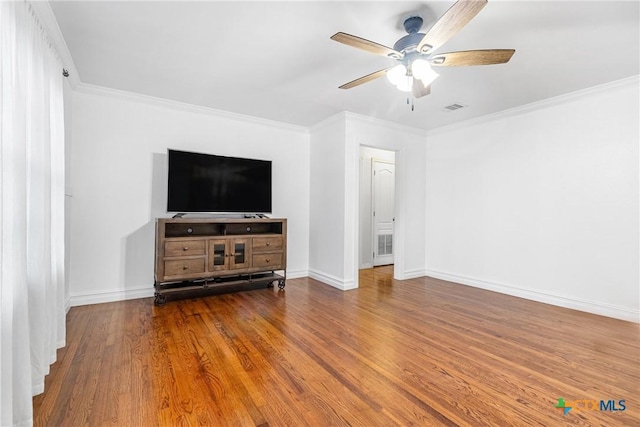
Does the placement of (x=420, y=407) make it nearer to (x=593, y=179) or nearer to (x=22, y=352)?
(x=22, y=352)

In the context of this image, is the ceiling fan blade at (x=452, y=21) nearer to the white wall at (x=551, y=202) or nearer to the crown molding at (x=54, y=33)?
the crown molding at (x=54, y=33)

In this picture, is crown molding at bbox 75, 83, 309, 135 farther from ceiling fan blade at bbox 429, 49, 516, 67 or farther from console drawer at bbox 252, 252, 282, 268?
ceiling fan blade at bbox 429, 49, 516, 67

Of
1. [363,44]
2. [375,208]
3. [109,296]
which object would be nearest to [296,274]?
[375,208]

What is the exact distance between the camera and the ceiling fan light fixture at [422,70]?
2.16 metres

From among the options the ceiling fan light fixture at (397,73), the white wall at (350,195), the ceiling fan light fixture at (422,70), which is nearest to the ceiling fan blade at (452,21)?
the ceiling fan light fixture at (422,70)

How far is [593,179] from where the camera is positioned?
133 inches

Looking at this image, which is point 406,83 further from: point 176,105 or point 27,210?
point 176,105

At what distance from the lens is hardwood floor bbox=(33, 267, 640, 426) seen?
1646mm

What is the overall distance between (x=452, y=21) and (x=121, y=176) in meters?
3.73

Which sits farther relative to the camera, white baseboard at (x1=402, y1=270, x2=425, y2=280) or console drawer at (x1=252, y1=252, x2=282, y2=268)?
white baseboard at (x1=402, y1=270, x2=425, y2=280)

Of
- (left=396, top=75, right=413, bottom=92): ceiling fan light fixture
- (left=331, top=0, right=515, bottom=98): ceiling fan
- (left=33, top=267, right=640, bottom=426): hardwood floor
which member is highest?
(left=331, top=0, right=515, bottom=98): ceiling fan

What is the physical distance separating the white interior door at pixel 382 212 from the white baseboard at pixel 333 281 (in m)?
1.68

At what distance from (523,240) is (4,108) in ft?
16.1

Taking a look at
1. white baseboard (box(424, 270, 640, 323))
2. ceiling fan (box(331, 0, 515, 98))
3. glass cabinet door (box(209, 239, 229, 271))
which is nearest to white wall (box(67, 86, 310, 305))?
glass cabinet door (box(209, 239, 229, 271))
